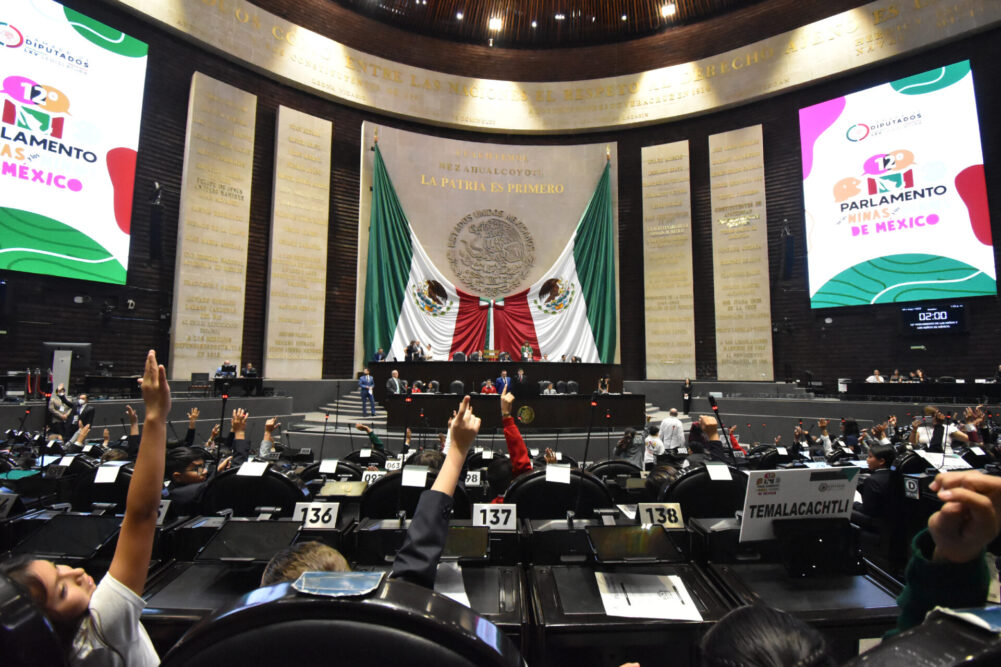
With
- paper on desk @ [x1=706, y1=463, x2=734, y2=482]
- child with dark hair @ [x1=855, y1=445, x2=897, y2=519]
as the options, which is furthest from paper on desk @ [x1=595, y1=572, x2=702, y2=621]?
child with dark hair @ [x1=855, y1=445, x2=897, y2=519]

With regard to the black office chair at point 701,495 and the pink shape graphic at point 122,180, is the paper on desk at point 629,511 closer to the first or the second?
the black office chair at point 701,495

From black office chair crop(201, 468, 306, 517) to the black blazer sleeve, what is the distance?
1.76 m

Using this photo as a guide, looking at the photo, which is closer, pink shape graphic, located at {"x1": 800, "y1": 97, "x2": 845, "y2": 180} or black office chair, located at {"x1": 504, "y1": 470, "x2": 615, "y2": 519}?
black office chair, located at {"x1": 504, "y1": 470, "x2": 615, "y2": 519}

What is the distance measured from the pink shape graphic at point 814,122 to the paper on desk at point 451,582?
14.9 meters

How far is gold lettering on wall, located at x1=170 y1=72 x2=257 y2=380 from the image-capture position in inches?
460

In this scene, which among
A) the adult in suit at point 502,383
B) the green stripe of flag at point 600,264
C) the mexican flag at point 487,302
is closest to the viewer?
the adult in suit at point 502,383

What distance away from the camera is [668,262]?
1489cm

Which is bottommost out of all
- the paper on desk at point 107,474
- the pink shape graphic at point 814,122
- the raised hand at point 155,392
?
the paper on desk at point 107,474

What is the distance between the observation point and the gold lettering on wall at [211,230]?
1168 centimetres

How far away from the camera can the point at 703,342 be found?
1439 centimetres

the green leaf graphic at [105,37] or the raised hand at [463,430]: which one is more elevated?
the green leaf graphic at [105,37]

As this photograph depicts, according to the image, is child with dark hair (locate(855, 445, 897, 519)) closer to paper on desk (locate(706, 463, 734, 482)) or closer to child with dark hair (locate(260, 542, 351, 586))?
paper on desk (locate(706, 463, 734, 482))

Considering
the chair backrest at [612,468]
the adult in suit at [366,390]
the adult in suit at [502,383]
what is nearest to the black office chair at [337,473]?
the chair backrest at [612,468]

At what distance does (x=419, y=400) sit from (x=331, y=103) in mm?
9592
